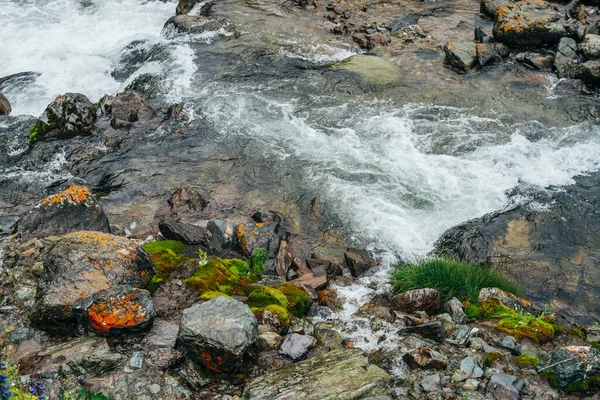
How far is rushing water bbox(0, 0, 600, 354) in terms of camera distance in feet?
34.8

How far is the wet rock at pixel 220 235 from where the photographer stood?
920 cm

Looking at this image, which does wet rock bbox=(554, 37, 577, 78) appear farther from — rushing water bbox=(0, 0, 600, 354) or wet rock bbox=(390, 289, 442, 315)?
wet rock bbox=(390, 289, 442, 315)

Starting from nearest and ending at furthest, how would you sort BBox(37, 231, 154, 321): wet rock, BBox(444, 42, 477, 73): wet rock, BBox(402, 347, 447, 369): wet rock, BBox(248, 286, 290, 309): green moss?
BBox(402, 347, 447, 369): wet rock → BBox(37, 231, 154, 321): wet rock → BBox(248, 286, 290, 309): green moss → BBox(444, 42, 477, 73): wet rock

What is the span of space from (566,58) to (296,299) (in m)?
11.8

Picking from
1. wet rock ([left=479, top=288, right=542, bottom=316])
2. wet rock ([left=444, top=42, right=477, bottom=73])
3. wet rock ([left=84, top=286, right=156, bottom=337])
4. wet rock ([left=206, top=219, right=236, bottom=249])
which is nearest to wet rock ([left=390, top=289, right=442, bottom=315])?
wet rock ([left=479, top=288, right=542, bottom=316])

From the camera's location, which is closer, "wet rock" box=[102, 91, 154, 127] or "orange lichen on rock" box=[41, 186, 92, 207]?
"orange lichen on rock" box=[41, 186, 92, 207]

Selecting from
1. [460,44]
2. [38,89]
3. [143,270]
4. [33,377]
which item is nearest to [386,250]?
[143,270]

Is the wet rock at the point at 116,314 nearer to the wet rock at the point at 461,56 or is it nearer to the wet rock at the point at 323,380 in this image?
the wet rock at the point at 323,380

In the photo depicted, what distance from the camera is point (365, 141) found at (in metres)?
12.5

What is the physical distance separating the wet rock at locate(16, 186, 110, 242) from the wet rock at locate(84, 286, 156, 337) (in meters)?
3.00

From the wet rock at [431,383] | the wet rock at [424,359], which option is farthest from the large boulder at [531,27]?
the wet rock at [431,383]

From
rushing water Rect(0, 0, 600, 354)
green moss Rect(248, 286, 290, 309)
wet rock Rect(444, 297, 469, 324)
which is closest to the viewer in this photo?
green moss Rect(248, 286, 290, 309)

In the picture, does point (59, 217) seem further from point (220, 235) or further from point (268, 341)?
point (268, 341)

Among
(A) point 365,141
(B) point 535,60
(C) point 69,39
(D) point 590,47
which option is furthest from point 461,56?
(C) point 69,39
